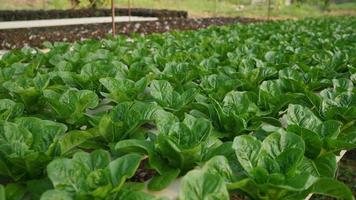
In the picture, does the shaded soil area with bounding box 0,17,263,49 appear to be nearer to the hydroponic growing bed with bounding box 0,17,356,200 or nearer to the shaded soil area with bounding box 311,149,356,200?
the hydroponic growing bed with bounding box 0,17,356,200

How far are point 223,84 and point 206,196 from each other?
5.21 ft

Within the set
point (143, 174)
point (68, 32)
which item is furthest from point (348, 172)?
point (68, 32)

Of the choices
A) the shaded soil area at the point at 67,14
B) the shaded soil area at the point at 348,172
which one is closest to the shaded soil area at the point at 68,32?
the shaded soil area at the point at 67,14

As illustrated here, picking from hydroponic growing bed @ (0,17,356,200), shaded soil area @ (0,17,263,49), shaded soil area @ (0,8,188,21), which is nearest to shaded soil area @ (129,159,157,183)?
hydroponic growing bed @ (0,17,356,200)

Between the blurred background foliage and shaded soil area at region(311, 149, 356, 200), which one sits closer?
shaded soil area at region(311, 149, 356, 200)

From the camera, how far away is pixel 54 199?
4.78ft

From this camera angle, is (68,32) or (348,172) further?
(68,32)

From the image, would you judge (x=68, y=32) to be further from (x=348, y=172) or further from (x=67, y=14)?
(x=348, y=172)

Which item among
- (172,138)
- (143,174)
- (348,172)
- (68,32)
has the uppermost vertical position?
(68,32)

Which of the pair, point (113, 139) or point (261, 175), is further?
point (113, 139)

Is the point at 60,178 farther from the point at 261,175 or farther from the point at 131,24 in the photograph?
the point at 131,24

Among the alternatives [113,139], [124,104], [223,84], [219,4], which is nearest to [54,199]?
[113,139]

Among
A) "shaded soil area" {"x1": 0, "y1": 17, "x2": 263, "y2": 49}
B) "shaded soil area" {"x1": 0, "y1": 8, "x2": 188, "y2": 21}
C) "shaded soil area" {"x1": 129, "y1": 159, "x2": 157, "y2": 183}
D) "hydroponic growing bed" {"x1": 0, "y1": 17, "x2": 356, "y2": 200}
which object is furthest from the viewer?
"shaded soil area" {"x1": 0, "y1": 8, "x2": 188, "y2": 21}

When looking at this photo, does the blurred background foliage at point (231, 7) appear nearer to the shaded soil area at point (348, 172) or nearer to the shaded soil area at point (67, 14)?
the shaded soil area at point (67, 14)
